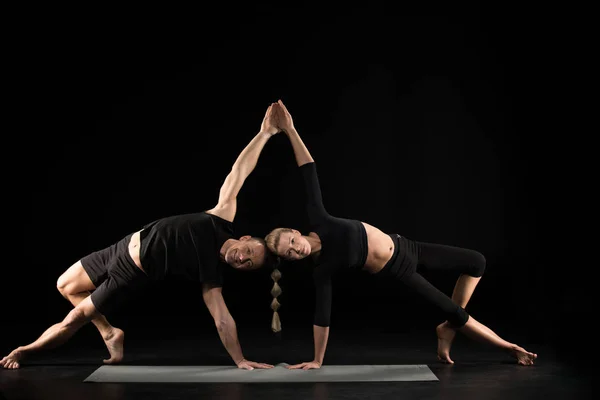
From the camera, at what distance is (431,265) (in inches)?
231

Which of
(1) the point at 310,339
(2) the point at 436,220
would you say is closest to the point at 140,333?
(1) the point at 310,339

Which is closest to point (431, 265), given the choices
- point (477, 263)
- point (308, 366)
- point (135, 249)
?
point (477, 263)

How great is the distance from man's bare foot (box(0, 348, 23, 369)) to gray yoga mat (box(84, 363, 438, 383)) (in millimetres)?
524

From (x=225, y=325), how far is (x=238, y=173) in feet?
3.32

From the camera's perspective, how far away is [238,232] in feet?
28.4

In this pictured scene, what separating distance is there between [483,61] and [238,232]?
2.86 meters

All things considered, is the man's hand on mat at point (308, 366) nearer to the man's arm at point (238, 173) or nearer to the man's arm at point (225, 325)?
the man's arm at point (225, 325)

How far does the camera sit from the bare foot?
573 centimetres

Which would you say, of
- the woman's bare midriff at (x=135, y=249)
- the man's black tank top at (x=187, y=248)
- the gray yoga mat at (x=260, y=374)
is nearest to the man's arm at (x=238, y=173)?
the man's black tank top at (x=187, y=248)

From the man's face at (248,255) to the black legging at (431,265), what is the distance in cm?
82

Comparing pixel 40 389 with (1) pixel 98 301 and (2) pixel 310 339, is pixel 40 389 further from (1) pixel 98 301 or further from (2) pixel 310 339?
(2) pixel 310 339

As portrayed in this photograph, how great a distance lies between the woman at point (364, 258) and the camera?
17.9ft

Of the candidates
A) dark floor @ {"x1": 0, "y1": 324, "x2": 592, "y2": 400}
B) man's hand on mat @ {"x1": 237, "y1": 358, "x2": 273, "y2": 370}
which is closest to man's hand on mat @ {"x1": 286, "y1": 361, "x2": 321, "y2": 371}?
man's hand on mat @ {"x1": 237, "y1": 358, "x2": 273, "y2": 370}

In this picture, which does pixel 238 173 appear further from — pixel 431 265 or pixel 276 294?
pixel 431 265
